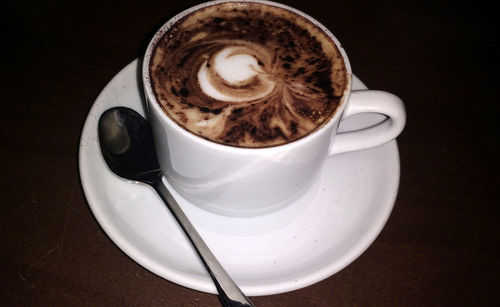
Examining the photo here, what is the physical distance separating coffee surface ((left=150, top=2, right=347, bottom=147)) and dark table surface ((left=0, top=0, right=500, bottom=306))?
32 cm

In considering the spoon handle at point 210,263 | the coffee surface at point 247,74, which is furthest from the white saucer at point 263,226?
the coffee surface at point 247,74

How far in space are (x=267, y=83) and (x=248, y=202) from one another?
227mm

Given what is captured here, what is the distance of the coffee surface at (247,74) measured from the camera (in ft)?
2.34

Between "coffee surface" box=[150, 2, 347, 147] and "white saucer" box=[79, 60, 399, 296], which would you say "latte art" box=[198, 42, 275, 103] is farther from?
"white saucer" box=[79, 60, 399, 296]

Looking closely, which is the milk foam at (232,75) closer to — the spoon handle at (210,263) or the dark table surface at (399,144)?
the spoon handle at (210,263)

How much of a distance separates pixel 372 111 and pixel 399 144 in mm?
322

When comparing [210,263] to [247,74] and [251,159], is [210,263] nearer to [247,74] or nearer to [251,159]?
[251,159]

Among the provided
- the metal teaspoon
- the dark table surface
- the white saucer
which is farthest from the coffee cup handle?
the metal teaspoon

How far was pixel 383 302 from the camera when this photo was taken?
805 mm

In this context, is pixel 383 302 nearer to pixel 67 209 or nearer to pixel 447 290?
pixel 447 290

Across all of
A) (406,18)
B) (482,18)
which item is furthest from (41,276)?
(482,18)

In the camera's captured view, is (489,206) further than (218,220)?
Yes

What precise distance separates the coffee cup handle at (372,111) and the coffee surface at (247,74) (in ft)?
0.14

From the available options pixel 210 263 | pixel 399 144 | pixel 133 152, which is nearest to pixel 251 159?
pixel 210 263
